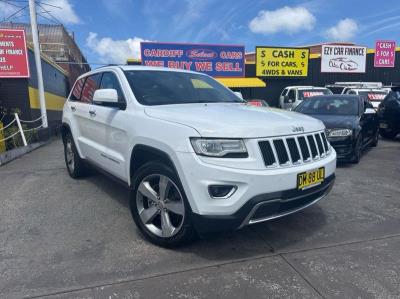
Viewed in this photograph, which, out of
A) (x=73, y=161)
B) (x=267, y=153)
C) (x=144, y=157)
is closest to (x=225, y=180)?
(x=267, y=153)

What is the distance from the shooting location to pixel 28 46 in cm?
1188

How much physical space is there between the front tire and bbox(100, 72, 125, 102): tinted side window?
1.02m

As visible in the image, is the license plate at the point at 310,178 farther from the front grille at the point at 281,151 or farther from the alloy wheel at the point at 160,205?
the alloy wheel at the point at 160,205

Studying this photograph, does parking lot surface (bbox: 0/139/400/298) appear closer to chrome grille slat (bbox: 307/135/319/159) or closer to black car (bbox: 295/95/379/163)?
Result: chrome grille slat (bbox: 307/135/319/159)

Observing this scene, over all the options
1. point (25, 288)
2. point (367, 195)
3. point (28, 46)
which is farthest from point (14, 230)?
point (28, 46)

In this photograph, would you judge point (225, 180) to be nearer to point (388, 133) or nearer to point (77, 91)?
point (77, 91)

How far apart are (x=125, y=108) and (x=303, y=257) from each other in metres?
2.31

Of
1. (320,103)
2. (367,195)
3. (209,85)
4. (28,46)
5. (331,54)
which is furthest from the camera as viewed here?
(331,54)

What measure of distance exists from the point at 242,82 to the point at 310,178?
1935 cm

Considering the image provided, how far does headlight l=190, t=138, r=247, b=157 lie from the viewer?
106 inches

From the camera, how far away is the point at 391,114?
9.64m

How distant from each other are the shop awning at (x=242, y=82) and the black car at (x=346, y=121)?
43.2 feet

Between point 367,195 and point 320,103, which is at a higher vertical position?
point 320,103

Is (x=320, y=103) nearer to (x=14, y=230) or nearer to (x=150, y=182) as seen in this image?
(x=150, y=182)
